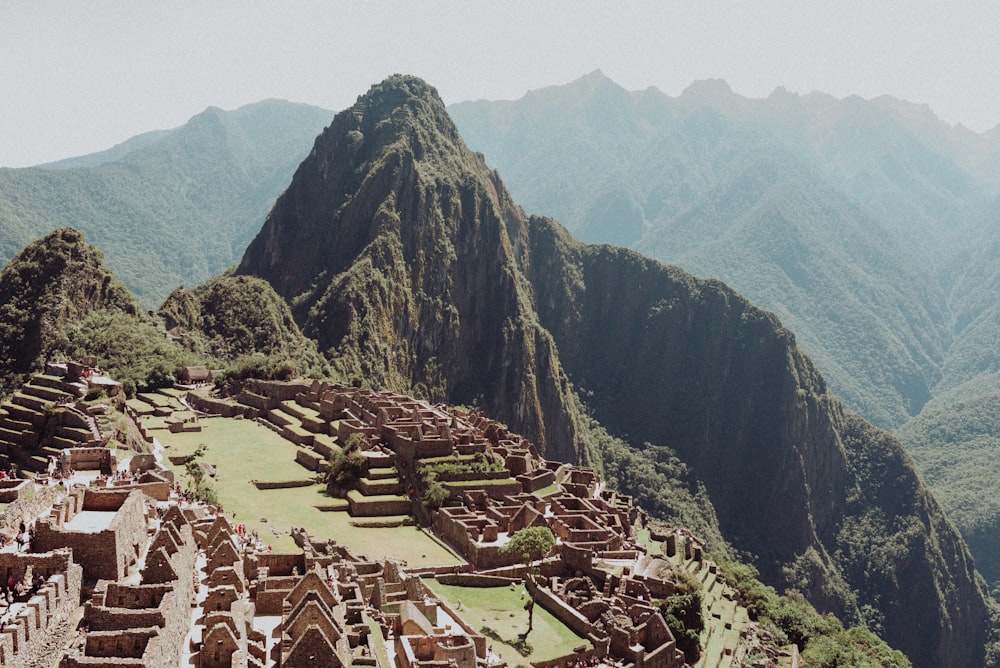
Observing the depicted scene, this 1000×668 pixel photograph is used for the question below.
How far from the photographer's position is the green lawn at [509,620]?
37500 millimetres

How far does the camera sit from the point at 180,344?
3733 inches

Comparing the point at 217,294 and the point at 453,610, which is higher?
the point at 217,294

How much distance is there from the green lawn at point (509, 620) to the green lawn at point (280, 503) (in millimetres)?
3134

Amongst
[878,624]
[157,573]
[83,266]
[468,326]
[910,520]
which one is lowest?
[878,624]

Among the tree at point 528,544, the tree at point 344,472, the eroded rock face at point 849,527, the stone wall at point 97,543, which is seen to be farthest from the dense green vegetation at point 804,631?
the eroded rock face at point 849,527

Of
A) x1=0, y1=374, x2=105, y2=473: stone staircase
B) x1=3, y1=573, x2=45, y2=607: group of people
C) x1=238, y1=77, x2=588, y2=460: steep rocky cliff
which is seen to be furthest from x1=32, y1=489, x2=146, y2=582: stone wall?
x1=238, y1=77, x2=588, y2=460: steep rocky cliff

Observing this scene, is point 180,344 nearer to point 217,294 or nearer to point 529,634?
point 217,294

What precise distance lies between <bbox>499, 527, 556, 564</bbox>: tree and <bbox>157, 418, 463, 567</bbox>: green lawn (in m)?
3.12

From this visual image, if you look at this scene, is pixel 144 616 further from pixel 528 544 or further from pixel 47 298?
pixel 47 298

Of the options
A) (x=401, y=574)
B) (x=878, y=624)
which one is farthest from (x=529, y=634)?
(x=878, y=624)

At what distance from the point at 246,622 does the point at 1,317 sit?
226 feet

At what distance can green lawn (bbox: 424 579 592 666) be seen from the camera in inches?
1476

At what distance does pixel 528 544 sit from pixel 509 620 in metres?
5.44

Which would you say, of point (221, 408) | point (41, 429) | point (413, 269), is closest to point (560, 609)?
point (41, 429)
